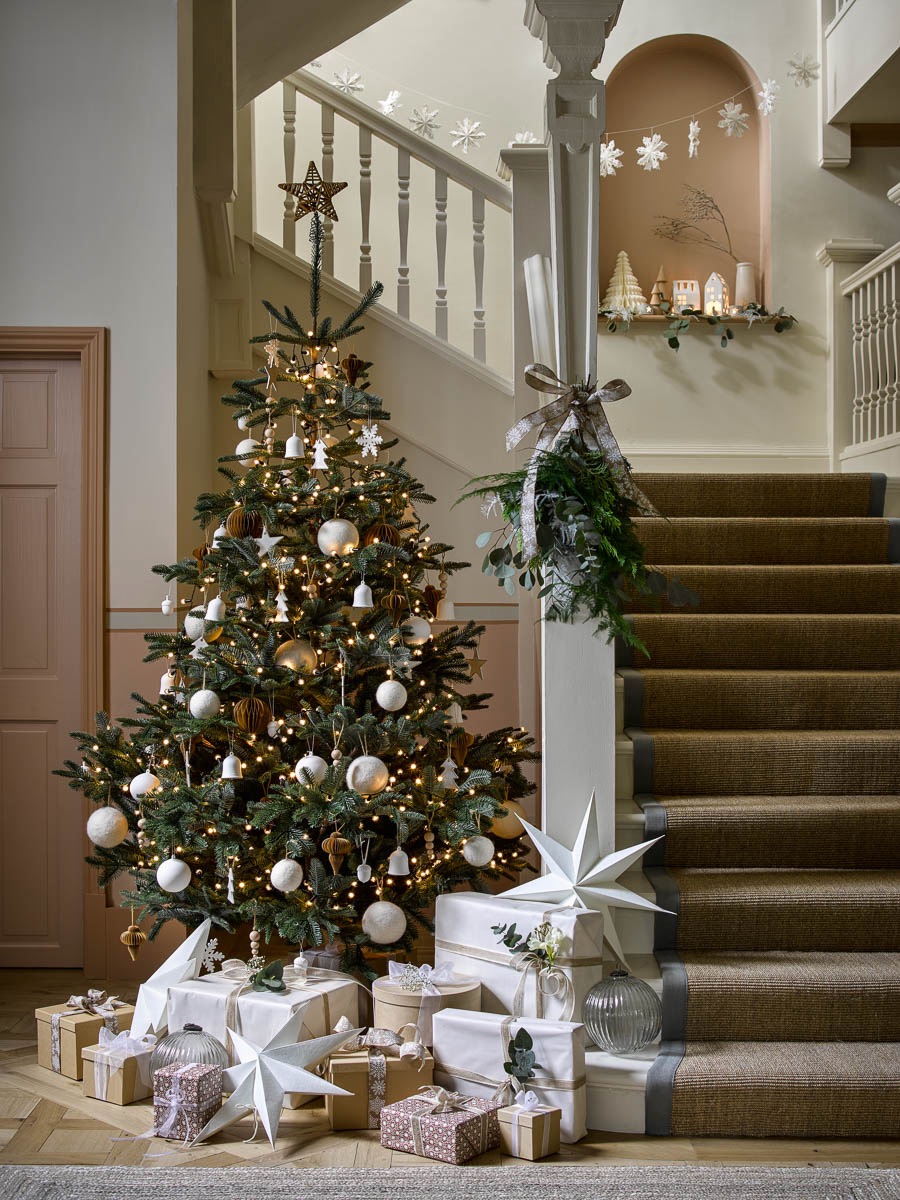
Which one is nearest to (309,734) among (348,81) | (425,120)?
(425,120)

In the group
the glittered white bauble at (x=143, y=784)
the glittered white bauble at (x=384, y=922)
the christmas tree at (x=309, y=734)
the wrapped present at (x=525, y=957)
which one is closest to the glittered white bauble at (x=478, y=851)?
the christmas tree at (x=309, y=734)

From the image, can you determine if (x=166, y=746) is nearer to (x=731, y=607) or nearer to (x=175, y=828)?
(x=175, y=828)

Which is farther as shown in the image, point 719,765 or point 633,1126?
point 719,765

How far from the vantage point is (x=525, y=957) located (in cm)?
265

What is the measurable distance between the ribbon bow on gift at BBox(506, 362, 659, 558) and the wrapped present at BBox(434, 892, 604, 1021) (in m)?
0.85

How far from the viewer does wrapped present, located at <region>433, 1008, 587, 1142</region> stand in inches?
97.9

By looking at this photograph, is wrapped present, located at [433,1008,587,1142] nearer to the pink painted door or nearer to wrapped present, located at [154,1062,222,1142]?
wrapped present, located at [154,1062,222,1142]

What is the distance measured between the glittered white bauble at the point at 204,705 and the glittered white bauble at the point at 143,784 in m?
0.23

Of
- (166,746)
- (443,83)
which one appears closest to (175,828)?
(166,746)

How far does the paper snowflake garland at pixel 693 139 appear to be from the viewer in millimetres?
5977

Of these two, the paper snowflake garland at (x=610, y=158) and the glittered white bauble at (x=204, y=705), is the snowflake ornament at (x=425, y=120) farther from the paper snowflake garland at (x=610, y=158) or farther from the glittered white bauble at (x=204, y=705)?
the glittered white bauble at (x=204, y=705)

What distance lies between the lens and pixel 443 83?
5.96 metres

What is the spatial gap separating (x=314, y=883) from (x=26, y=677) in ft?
4.79

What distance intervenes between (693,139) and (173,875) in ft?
15.8
